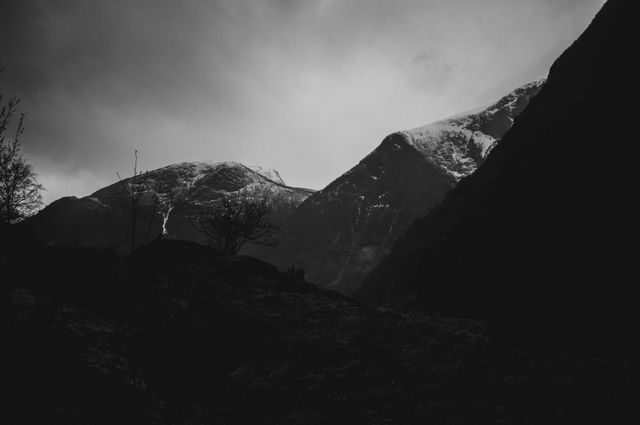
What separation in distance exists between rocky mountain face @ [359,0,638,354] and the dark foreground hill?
24.3m

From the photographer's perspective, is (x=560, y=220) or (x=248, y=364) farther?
(x=560, y=220)

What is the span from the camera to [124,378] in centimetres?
418

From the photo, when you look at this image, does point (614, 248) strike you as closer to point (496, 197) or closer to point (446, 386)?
point (496, 197)

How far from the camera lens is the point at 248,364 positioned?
6.89 m

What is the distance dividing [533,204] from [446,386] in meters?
60.8

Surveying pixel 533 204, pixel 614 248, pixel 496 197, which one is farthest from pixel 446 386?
pixel 496 197

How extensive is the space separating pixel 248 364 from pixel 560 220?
5465cm

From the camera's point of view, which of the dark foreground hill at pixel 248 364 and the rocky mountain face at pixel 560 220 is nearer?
the dark foreground hill at pixel 248 364

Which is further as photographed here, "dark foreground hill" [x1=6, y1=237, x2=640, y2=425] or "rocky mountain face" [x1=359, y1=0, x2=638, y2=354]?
"rocky mountain face" [x1=359, y1=0, x2=638, y2=354]

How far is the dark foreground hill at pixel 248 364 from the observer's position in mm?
3732

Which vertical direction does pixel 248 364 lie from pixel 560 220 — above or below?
below

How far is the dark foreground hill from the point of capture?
3732mm

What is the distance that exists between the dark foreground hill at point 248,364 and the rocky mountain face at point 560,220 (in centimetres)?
2429

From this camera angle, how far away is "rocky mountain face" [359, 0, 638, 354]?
3797 cm
